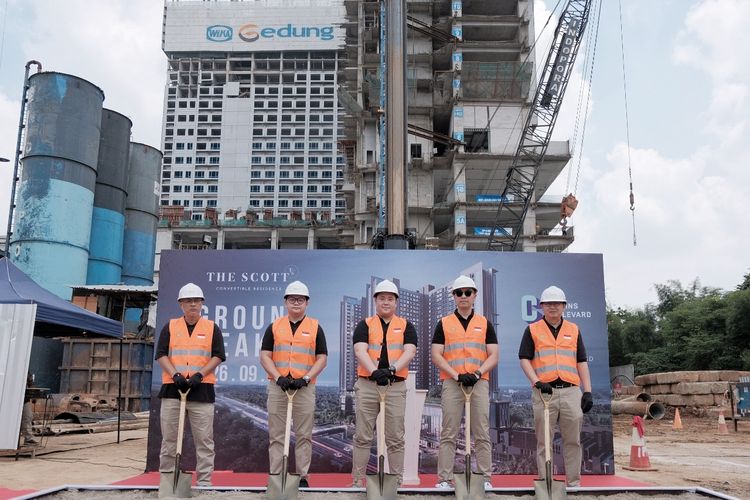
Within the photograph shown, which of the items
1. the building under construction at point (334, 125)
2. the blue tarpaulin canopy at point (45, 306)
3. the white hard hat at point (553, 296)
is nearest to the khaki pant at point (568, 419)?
the white hard hat at point (553, 296)

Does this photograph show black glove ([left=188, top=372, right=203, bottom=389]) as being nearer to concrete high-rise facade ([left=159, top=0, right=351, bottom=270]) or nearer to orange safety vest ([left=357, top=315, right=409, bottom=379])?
orange safety vest ([left=357, top=315, right=409, bottom=379])

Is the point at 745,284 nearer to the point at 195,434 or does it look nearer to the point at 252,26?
the point at 195,434

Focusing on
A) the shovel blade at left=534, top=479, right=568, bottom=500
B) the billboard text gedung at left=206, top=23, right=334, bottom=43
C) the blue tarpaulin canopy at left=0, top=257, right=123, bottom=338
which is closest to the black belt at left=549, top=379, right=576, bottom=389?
the shovel blade at left=534, top=479, right=568, bottom=500

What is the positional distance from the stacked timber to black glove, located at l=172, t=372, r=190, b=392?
21.2m

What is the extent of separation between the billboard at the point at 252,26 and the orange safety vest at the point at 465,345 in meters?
99.0

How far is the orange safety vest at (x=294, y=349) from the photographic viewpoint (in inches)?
258

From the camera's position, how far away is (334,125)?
9919 cm

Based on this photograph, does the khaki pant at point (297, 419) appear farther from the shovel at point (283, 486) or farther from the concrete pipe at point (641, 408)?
the concrete pipe at point (641, 408)

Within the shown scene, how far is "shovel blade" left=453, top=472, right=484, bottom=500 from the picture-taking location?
19.3ft

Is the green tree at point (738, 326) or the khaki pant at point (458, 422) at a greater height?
the green tree at point (738, 326)

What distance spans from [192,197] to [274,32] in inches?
1158

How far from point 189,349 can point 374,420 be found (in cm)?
208

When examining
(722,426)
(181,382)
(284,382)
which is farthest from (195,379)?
(722,426)

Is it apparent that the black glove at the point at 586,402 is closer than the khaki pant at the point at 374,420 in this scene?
No
